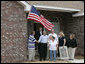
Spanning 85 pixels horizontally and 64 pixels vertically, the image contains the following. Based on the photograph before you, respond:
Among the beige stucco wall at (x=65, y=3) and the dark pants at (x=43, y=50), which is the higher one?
the beige stucco wall at (x=65, y=3)

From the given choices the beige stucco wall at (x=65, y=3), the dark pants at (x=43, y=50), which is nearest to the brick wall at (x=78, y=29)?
the beige stucco wall at (x=65, y=3)

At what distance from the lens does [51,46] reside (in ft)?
27.2

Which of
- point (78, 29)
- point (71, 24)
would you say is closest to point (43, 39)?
point (78, 29)

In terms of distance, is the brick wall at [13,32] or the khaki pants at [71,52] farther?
the khaki pants at [71,52]

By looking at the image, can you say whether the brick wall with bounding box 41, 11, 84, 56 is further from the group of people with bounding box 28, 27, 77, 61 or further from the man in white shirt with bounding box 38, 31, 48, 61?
the man in white shirt with bounding box 38, 31, 48, 61

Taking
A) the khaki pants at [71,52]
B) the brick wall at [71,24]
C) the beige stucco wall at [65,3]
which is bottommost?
the khaki pants at [71,52]

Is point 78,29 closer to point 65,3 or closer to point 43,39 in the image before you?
point 65,3

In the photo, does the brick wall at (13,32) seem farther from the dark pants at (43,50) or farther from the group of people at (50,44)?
the dark pants at (43,50)

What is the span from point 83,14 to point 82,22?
0.59 m

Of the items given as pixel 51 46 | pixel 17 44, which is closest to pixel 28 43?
pixel 17 44

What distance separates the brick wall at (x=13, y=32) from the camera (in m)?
8.11


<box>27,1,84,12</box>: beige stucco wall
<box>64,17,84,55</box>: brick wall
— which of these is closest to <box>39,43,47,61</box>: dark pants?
<box>27,1,84,12</box>: beige stucco wall

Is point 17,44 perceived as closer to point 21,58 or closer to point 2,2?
point 21,58

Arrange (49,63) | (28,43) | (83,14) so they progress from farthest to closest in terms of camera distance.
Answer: (83,14)
(28,43)
(49,63)
